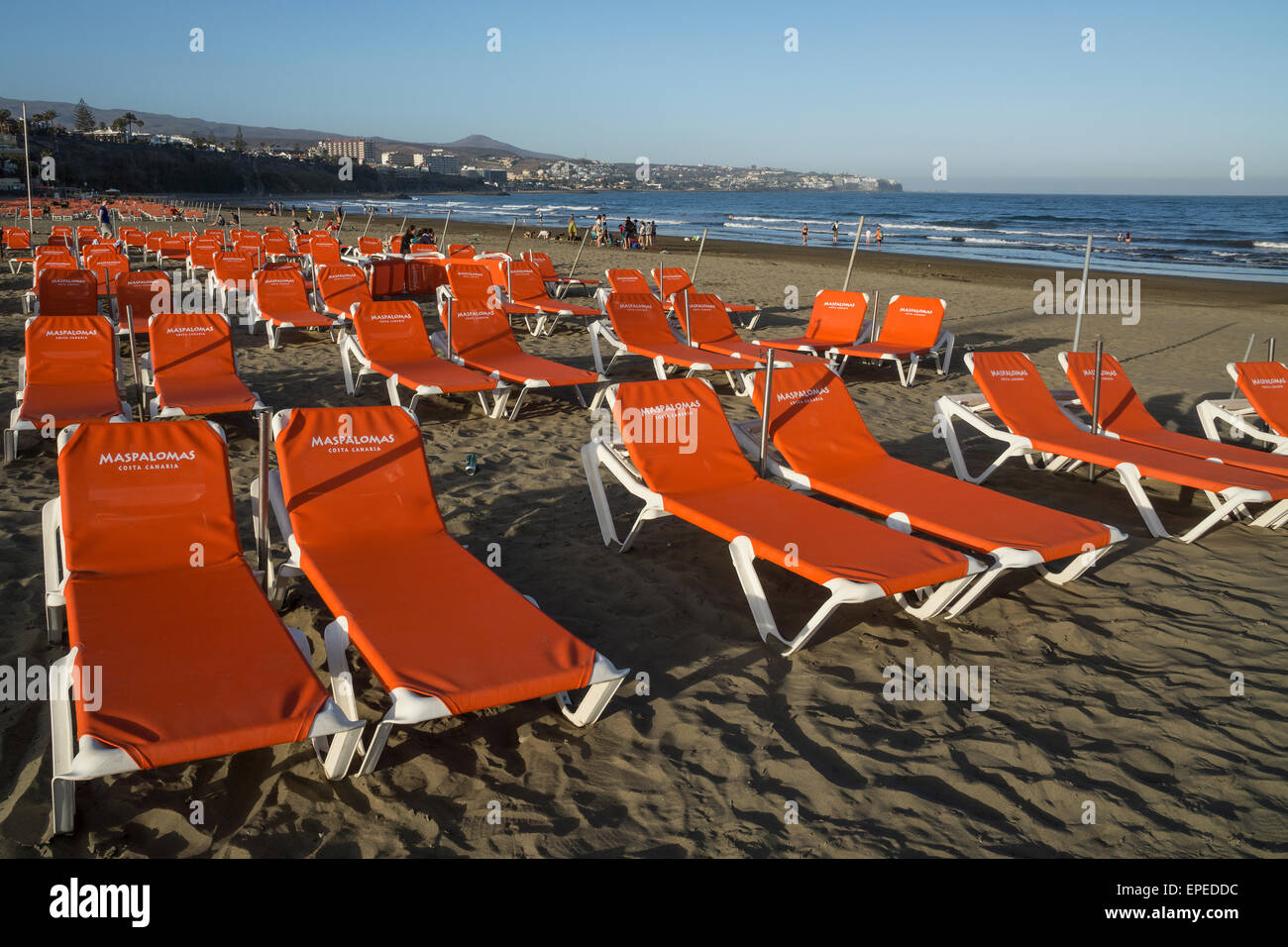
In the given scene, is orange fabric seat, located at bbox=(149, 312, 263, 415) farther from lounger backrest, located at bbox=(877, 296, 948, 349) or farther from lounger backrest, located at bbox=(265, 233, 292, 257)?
lounger backrest, located at bbox=(265, 233, 292, 257)

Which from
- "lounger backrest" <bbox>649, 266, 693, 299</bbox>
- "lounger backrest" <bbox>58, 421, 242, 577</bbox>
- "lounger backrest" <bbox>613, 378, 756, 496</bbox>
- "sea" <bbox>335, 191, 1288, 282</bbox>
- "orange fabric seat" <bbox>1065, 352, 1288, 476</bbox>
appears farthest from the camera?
"sea" <bbox>335, 191, 1288, 282</bbox>

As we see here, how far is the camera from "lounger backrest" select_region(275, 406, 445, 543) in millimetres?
3930

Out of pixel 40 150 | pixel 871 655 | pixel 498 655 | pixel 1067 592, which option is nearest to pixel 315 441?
pixel 498 655

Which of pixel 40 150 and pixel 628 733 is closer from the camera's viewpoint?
pixel 628 733

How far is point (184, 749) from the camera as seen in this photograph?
240cm

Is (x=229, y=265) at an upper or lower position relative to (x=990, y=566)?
upper

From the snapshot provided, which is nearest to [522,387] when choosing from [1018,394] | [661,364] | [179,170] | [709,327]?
[661,364]

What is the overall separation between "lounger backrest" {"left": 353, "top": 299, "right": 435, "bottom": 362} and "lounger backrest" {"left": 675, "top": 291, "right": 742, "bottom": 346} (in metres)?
2.94

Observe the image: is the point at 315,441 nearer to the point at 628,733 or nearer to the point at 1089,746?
the point at 628,733

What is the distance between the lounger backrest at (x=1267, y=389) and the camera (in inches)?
258

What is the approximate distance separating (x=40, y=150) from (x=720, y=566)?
9139 centimetres

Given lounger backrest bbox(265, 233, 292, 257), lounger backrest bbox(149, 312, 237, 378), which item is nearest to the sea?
lounger backrest bbox(265, 233, 292, 257)

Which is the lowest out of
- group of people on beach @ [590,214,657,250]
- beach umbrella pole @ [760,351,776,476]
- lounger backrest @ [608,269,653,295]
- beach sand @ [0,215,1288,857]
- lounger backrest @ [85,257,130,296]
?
beach sand @ [0,215,1288,857]
